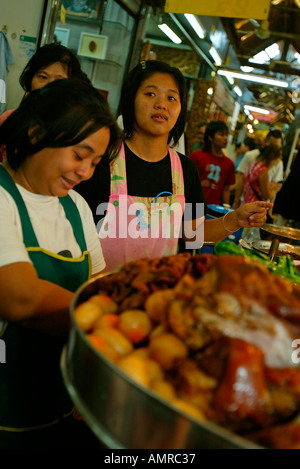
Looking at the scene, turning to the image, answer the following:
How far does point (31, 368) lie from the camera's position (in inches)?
50.5

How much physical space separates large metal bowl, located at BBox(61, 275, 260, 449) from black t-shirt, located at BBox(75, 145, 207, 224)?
134 centimetres

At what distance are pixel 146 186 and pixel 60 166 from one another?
3.01ft

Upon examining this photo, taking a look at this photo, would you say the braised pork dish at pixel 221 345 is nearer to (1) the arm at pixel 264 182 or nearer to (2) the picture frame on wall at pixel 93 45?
(1) the arm at pixel 264 182

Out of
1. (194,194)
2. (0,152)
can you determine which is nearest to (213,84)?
(194,194)

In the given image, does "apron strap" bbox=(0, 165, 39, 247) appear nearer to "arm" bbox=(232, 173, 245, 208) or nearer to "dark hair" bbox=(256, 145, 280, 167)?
"dark hair" bbox=(256, 145, 280, 167)

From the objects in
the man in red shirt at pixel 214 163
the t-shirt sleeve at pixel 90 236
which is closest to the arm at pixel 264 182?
the man in red shirt at pixel 214 163

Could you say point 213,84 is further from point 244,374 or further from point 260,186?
point 244,374

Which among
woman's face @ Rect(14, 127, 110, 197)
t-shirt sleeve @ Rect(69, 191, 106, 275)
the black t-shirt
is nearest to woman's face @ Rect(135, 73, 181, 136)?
the black t-shirt

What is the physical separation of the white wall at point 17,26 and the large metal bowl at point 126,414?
11.7 ft

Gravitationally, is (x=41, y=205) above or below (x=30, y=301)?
above

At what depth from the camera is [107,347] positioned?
2.53 ft

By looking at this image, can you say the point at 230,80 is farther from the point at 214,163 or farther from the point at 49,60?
the point at 49,60

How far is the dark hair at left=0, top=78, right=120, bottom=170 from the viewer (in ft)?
4.02

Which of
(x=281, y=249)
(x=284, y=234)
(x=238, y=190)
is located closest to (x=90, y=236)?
(x=284, y=234)
